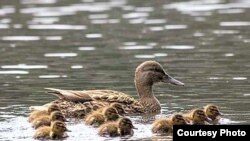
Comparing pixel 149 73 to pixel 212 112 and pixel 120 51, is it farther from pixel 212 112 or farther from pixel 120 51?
pixel 120 51

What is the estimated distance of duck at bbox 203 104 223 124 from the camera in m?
12.9

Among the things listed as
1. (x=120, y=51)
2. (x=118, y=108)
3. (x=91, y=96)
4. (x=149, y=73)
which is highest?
(x=149, y=73)

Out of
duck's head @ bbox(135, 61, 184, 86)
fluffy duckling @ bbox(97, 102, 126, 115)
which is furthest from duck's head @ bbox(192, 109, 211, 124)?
duck's head @ bbox(135, 61, 184, 86)

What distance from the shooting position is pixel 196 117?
1264 centimetres

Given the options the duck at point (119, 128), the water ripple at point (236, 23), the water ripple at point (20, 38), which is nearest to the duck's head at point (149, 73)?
the duck at point (119, 128)

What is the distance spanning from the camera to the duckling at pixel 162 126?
12.2 m

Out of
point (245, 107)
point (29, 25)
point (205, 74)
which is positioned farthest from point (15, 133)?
point (29, 25)

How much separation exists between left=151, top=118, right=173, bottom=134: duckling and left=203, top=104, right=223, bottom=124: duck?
0.80m

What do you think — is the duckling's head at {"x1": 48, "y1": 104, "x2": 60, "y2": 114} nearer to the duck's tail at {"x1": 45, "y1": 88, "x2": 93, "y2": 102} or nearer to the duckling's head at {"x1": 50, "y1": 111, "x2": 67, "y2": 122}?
the duck's tail at {"x1": 45, "y1": 88, "x2": 93, "y2": 102}

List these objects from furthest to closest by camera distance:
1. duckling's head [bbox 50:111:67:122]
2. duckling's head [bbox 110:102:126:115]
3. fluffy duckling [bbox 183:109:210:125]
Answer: duckling's head [bbox 110:102:126:115], fluffy duckling [bbox 183:109:210:125], duckling's head [bbox 50:111:67:122]

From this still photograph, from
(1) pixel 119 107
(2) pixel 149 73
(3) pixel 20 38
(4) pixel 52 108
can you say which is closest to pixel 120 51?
(3) pixel 20 38

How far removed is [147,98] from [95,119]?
1609 millimetres

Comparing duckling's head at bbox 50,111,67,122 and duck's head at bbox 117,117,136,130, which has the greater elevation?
duckling's head at bbox 50,111,67,122

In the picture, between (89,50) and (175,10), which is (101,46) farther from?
(175,10)
